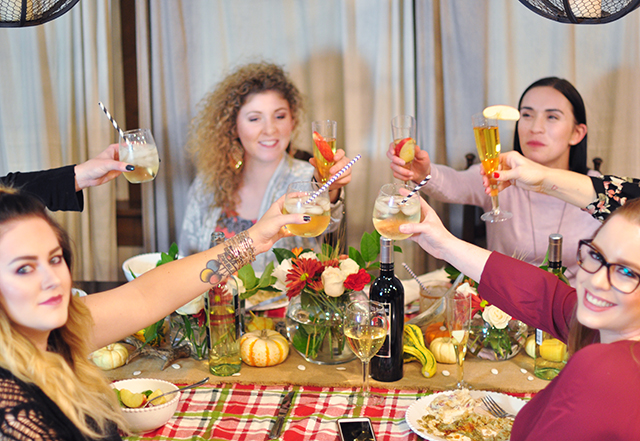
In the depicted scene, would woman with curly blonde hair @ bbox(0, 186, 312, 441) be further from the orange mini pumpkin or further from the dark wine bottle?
the orange mini pumpkin

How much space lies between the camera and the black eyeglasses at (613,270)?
962 millimetres

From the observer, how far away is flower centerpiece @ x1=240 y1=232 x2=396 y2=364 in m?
1.58

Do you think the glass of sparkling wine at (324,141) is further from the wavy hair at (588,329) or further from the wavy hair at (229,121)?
the wavy hair at (588,329)

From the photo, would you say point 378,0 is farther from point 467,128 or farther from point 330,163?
point 330,163

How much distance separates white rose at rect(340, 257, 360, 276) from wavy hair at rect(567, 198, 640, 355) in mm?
580

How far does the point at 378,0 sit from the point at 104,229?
1.86 metres

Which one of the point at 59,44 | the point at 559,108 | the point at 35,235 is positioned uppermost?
the point at 59,44

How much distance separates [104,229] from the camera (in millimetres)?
3285

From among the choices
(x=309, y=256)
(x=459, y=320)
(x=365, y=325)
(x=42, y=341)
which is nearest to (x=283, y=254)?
(x=309, y=256)

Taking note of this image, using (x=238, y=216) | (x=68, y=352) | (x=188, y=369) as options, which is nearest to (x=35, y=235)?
(x=68, y=352)

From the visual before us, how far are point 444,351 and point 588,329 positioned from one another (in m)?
0.55

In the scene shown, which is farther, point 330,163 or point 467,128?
point 467,128

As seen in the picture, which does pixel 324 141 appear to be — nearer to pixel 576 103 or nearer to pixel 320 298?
pixel 320 298

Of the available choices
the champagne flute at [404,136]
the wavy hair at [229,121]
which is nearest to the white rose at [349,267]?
the champagne flute at [404,136]
